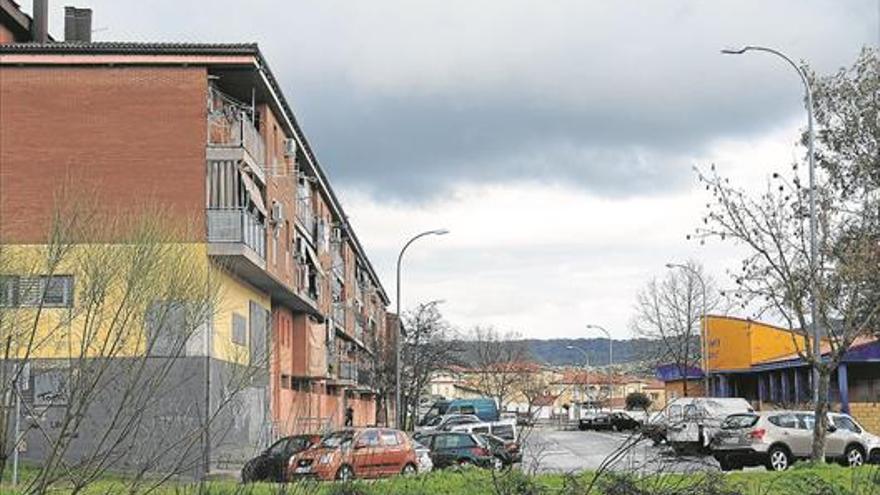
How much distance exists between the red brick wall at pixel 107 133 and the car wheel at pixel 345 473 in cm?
2071

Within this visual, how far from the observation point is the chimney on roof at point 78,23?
141 feet

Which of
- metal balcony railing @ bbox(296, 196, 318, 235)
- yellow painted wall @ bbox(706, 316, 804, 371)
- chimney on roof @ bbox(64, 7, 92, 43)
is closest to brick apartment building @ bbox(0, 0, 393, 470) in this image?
chimney on roof @ bbox(64, 7, 92, 43)

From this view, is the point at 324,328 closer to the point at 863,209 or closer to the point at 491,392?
the point at 863,209

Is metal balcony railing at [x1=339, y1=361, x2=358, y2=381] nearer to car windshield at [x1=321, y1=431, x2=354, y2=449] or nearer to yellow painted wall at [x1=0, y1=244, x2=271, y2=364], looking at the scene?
yellow painted wall at [x1=0, y1=244, x2=271, y2=364]

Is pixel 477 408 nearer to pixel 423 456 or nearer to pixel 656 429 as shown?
pixel 423 456

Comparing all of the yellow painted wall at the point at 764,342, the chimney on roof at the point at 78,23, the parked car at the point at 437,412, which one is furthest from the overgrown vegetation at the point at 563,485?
the yellow painted wall at the point at 764,342

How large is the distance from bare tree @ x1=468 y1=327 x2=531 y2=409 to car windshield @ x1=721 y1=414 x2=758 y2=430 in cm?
5831

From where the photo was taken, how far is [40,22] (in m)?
42.4

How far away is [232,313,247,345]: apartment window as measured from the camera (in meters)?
37.2

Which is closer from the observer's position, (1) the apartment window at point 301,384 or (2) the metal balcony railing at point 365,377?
(1) the apartment window at point 301,384

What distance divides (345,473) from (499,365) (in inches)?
3711

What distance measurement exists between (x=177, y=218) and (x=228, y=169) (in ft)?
7.35

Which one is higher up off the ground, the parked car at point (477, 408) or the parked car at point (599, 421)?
the parked car at point (477, 408)

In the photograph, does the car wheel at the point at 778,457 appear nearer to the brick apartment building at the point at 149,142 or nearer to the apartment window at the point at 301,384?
the brick apartment building at the point at 149,142
